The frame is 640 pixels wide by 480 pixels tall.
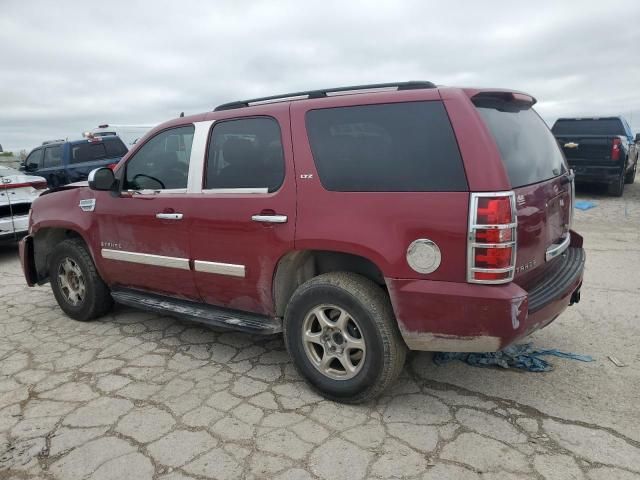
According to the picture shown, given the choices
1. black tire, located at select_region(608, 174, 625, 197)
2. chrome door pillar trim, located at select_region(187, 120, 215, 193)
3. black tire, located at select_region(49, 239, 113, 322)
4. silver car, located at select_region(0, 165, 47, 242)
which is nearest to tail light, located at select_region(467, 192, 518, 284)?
chrome door pillar trim, located at select_region(187, 120, 215, 193)

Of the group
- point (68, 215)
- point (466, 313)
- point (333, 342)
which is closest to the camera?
point (466, 313)

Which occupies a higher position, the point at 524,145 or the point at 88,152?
the point at 88,152

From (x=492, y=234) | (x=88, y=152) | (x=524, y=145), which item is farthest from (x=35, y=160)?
(x=492, y=234)

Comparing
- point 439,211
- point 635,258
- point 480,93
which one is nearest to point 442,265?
point 439,211

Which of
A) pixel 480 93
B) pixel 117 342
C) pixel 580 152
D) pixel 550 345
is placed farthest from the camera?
pixel 580 152

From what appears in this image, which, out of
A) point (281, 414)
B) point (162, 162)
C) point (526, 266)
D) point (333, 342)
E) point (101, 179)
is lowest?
point (281, 414)

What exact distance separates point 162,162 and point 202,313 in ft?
4.05

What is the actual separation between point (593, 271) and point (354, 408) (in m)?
4.07

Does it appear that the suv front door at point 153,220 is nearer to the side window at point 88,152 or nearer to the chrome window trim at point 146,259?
the chrome window trim at point 146,259

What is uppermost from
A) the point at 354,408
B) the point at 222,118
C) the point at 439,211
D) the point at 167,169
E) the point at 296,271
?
the point at 222,118

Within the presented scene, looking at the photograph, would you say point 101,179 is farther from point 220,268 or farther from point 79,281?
point 220,268

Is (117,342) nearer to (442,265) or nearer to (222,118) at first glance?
(222,118)

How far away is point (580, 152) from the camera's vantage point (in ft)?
36.0

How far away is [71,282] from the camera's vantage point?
15.5 feet
